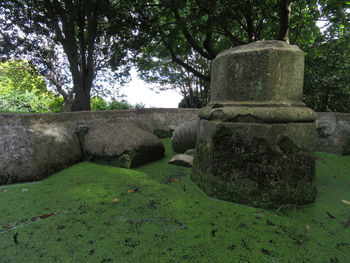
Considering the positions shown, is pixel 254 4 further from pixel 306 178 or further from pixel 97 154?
pixel 97 154

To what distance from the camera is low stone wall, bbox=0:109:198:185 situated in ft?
6.80

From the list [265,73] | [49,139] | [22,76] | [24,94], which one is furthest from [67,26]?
[24,94]

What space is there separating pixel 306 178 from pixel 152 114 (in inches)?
144

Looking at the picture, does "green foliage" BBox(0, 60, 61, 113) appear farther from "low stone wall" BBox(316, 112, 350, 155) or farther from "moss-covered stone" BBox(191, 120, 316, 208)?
"low stone wall" BBox(316, 112, 350, 155)

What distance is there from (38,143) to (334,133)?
4310mm

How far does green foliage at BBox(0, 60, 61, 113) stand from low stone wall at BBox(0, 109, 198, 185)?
35.8 ft

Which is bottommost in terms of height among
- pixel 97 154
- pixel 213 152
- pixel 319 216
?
pixel 319 216

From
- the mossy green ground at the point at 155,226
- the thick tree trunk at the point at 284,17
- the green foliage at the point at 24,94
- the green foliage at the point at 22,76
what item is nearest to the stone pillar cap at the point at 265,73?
the mossy green ground at the point at 155,226

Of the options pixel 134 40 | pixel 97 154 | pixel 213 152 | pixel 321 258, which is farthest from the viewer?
pixel 134 40

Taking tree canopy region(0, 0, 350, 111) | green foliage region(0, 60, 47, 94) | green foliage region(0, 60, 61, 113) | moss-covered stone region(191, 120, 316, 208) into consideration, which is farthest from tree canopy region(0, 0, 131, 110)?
green foliage region(0, 60, 61, 113)

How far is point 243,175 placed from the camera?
1686mm

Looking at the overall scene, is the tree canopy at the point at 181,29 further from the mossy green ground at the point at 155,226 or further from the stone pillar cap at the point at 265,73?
the mossy green ground at the point at 155,226

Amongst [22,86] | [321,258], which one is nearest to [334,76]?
[321,258]

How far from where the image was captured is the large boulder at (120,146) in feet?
8.91
